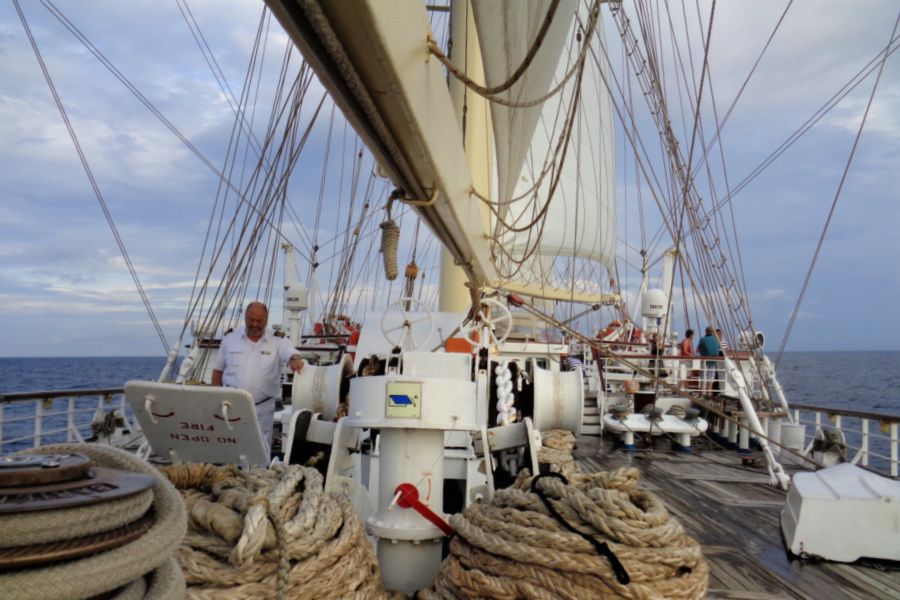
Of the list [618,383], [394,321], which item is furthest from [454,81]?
[618,383]

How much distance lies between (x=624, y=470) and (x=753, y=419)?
4.34m

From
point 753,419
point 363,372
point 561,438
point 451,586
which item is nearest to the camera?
point 451,586

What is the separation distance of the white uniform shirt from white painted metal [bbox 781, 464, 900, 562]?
3340mm

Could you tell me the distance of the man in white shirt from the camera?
170 inches

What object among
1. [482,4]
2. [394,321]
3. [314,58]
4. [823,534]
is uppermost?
[482,4]

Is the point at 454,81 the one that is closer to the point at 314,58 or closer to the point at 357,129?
the point at 357,129

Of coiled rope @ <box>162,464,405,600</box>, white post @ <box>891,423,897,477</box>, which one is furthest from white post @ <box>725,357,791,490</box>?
coiled rope @ <box>162,464,405,600</box>

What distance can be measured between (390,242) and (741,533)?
301 cm

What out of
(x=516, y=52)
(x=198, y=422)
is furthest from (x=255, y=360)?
(x=516, y=52)

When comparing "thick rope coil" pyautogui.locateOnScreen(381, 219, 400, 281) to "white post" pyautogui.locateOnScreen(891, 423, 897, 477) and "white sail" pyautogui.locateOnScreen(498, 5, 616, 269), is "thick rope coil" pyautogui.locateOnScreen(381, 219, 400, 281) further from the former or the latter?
"white sail" pyautogui.locateOnScreen(498, 5, 616, 269)

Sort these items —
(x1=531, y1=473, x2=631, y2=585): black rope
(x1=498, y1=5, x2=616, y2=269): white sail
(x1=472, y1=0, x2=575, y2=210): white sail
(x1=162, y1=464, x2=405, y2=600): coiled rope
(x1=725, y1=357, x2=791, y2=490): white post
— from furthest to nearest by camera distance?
(x1=498, y1=5, x2=616, y2=269): white sail, (x1=725, y1=357, x2=791, y2=490): white post, (x1=472, y1=0, x2=575, y2=210): white sail, (x1=531, y1=473, x2=631, y2=585): black rope, (x1=162, y1=464, x2=405, y2=600): coiled rope

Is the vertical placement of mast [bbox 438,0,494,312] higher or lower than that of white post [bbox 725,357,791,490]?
higher

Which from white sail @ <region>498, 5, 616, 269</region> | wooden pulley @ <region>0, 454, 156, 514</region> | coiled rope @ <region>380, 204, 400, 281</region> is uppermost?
white sail @ <region>498, 5, 616, 269</region>

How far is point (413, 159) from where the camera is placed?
2.18 m
